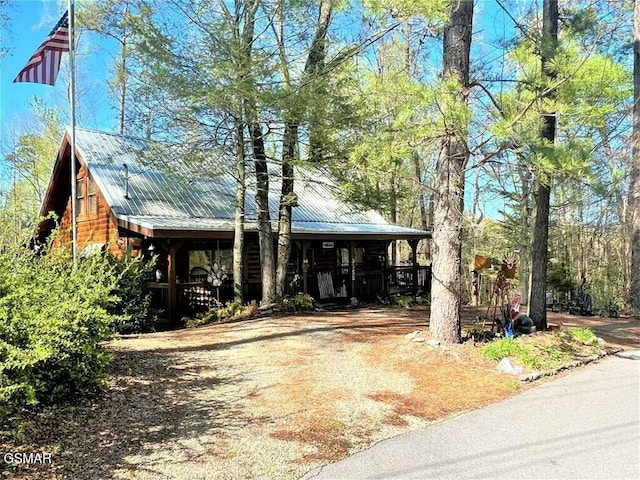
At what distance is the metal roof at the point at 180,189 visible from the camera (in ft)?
35.2

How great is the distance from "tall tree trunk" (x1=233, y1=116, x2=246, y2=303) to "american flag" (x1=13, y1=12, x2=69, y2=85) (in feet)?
12.3

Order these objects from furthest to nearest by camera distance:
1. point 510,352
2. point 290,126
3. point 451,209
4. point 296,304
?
point 296,304
point 290,126
point 451,209
point 510,352

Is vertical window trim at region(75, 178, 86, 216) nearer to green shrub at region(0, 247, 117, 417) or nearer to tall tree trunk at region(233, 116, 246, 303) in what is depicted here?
tall tree trunk at region(233, 116, 246, 303)

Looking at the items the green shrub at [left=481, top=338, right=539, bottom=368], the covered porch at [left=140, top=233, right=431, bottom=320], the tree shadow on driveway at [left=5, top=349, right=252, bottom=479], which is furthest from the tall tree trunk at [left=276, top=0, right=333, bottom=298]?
the tree shadow on driveway at [left=5, top=349, right=252, bottom=479]

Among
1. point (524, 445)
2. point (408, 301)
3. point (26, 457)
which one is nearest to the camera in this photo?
point (26, 457)

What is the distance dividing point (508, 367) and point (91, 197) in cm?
1261

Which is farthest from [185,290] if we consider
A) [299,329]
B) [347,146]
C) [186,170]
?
[347,146]

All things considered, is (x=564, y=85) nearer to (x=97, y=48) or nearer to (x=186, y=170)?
(x=186, y=170)

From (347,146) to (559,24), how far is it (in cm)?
466

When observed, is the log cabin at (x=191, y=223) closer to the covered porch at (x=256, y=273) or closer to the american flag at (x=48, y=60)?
the covered porch at (x=256, y=273)

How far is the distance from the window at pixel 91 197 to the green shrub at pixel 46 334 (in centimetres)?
914

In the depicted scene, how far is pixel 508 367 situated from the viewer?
652 centimetres

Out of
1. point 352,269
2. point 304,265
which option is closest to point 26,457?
point 304,265

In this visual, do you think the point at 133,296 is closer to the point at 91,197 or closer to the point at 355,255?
the point at 91,197
